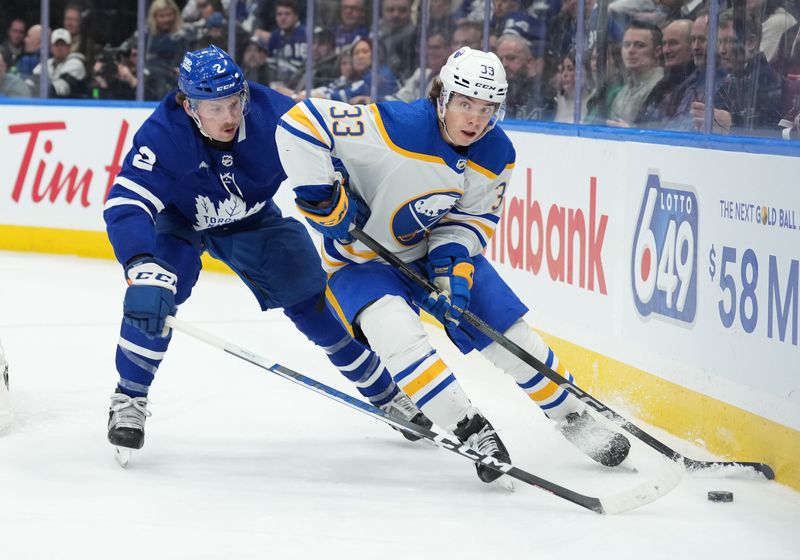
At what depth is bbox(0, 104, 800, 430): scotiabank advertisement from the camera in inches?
127

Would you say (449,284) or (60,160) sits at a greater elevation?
(449,284)

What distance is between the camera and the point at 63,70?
7719 mm

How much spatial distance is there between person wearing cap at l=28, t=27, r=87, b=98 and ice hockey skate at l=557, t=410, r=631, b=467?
506 cm

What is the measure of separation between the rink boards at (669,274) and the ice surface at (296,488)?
20 cm

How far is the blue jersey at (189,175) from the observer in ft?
10.6

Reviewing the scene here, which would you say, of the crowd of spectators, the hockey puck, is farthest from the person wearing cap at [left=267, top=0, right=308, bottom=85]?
the hockey puck

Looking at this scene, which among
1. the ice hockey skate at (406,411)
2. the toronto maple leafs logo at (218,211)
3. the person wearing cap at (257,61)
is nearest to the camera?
the toronto maple leafs logo at (218,211)

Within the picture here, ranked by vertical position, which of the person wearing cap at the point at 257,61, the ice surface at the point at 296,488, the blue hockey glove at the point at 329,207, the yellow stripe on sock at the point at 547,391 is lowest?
the ice surface at the point at 296,488

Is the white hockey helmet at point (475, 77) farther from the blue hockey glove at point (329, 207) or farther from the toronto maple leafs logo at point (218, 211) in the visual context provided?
the toronto maple leafs logo at point (218, 211)

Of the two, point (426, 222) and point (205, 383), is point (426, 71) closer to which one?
point (205, 383)

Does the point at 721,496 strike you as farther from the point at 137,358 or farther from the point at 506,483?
the point at 137,358

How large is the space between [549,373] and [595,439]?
237mm

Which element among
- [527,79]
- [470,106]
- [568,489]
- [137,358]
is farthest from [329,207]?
[527,79]

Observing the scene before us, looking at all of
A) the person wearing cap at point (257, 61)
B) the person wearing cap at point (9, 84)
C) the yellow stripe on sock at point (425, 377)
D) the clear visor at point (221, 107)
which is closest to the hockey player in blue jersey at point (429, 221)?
the yellow stripe on sock at point (425, 377)
